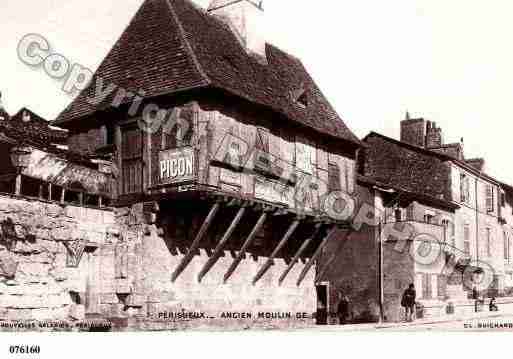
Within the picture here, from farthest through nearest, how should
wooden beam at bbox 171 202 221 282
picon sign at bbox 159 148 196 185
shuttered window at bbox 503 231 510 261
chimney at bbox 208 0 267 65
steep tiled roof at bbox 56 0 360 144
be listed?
shuttered window at bbox 503 231 510 261, chimney at bbox 208 0 267 65, steep tiled roof at bbox 56 0 360 144, wooden beam at bbox 171 202 221 282, picon sign at bbox 159 148 196 185

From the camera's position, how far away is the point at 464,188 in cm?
3550

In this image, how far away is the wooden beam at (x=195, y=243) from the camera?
18.0 metres

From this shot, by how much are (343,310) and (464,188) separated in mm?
11774

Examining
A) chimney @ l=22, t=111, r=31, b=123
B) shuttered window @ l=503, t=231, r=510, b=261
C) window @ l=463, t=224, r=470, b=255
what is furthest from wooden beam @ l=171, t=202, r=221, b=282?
shuttered window @ l=503, t=231, r=510, b=261

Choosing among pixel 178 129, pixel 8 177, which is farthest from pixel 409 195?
pixel 8 177

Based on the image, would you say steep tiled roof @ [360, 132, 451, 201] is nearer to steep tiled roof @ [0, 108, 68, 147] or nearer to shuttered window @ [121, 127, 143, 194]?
steep tiled roof @ [0, 108, 68, 147]

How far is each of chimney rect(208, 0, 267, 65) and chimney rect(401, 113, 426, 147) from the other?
1638cm

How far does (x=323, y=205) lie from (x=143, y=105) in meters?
7.53

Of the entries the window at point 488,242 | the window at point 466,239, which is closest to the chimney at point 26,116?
the window at point 466,239

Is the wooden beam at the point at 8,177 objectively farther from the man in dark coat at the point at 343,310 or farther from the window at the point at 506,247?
the window at the point at 506,247

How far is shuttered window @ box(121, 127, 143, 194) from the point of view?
1877 centimetres

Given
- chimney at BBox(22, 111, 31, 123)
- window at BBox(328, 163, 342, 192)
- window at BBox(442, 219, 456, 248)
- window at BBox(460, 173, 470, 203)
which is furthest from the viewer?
window at BBox(460, 173, 470, 203)

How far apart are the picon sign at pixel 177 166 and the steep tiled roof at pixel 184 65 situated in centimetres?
175
